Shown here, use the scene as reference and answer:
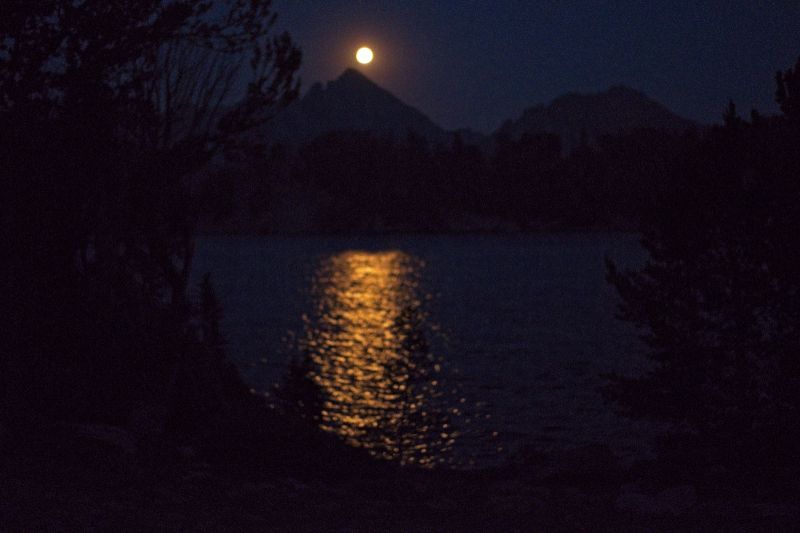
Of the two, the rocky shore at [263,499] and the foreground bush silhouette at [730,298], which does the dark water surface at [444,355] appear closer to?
the foreground bush silhouette at [730,298]

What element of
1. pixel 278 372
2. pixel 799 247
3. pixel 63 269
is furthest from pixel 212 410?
pixel 278 372

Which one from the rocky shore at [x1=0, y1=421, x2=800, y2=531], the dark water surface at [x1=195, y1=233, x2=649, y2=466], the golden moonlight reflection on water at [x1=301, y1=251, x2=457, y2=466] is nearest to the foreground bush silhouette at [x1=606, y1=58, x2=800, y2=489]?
the rocky shore at [x1=0, y1=421, x2=800, y2=531]

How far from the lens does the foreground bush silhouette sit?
15.5m

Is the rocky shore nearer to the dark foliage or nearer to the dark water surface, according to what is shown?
the dark foliage

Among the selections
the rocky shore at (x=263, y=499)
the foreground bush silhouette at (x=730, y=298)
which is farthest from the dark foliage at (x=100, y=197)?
the foreground bush silhouette at (x=730, y=298)

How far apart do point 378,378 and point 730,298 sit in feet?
89.4

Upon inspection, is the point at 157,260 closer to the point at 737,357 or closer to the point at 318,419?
the point at 737,357

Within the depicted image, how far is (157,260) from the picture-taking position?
1681 centimetres

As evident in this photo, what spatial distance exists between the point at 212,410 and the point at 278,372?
29.5 metres

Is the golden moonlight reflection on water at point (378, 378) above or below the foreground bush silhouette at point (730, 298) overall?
below

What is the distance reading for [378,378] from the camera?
41.9 m

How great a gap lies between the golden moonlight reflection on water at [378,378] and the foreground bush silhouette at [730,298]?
458 inches

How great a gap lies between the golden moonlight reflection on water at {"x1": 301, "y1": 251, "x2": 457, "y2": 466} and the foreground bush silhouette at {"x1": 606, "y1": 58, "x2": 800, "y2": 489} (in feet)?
38.1

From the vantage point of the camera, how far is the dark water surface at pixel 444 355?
29.9 metres
